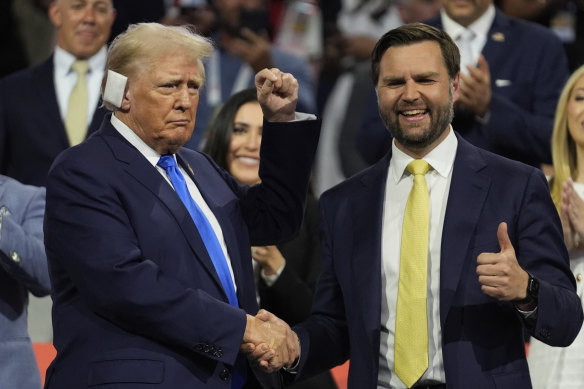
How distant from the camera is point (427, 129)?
346 cm

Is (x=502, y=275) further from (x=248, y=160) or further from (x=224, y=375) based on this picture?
(x=248, y=160)

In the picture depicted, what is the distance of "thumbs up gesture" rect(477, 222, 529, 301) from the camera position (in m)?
3.04

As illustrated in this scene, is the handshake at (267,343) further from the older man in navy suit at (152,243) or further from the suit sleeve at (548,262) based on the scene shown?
the suit sleeve at (548,262)

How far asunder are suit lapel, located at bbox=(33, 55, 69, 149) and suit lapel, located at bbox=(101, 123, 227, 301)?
6.59 ft

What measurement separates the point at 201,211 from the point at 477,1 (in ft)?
7.41

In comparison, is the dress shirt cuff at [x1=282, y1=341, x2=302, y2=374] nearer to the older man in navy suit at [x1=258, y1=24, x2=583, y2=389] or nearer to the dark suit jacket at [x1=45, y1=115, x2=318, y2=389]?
the older man in navy suit at [x1=258, y1=24, x2=583, y2=389]

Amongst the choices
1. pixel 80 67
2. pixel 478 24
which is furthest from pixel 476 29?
pixel 80 67

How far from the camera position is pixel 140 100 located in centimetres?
320

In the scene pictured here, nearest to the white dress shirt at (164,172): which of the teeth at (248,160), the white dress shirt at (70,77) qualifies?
the teeth at (248,160)

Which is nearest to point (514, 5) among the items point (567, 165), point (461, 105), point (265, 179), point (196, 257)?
point (461, 105)

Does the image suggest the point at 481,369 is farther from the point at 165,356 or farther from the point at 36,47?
the point at 36,47

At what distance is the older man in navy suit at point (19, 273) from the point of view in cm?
359

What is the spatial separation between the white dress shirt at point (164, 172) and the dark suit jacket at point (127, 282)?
0.10 ft

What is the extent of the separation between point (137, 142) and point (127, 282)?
1.47ft
